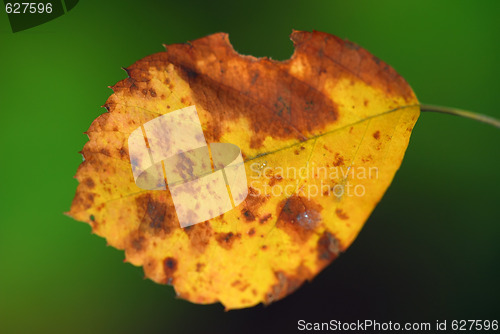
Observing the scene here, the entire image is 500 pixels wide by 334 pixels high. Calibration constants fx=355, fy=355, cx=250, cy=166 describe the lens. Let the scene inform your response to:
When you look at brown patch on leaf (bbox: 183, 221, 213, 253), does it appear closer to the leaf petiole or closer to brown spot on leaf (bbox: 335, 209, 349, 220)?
brown spot on leaf (bbox: 335, 209, 349, 220)

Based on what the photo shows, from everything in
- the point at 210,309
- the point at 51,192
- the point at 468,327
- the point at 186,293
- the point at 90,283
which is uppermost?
the point at 51,192

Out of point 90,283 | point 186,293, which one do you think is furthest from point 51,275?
point 186,293

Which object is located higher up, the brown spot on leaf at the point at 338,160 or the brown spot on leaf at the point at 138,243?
the brown spot on leaf at the point at 338,160

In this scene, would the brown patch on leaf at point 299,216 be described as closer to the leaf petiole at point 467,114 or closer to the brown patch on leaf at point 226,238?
the brown patch on leaf at point 226,238

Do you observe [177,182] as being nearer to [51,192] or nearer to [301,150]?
[301,150]

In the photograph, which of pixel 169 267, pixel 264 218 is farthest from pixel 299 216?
pixel 169 267

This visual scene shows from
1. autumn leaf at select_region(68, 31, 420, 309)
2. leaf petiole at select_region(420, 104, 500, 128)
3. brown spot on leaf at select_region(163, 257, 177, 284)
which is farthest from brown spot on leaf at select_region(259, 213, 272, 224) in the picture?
leaf petiole at select_region(420, 104, 500, 128)

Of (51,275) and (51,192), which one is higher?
(51,192)

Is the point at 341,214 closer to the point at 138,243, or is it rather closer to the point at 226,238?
the point at 226,238

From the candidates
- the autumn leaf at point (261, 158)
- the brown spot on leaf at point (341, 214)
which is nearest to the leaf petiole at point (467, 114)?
the autumn leaf at point (261, 158)
